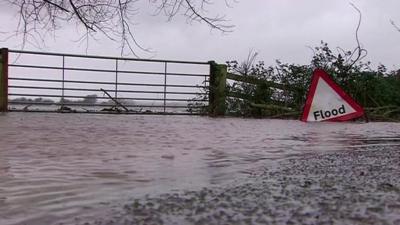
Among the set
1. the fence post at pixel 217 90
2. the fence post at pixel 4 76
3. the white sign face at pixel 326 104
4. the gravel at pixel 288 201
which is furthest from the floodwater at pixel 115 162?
the fence post at pixel 217 90

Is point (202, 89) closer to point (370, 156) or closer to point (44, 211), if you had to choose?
point (370, 156)

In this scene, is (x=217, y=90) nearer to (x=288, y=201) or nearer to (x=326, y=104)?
(x=326, y=104)

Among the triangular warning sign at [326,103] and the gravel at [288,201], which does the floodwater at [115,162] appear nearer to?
the gravel at [288,201]

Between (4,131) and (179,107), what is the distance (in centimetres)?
809

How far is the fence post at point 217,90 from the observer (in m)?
14.0

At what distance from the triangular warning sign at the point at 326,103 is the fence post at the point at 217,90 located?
3.16 metres

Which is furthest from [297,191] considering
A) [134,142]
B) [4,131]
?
[4,131]

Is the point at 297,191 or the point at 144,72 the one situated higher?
the point at 144,72

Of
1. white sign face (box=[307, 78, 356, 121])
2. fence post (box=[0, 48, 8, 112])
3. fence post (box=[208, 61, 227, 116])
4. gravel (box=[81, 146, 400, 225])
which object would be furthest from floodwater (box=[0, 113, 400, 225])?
fence post (box=[208, 61, 227, 116])

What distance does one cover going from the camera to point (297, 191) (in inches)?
125

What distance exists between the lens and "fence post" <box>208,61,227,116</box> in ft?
46.0

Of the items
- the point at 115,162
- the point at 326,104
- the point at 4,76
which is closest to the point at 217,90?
the point at 326,104

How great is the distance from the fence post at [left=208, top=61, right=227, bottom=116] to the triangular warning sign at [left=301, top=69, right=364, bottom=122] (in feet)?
10.4

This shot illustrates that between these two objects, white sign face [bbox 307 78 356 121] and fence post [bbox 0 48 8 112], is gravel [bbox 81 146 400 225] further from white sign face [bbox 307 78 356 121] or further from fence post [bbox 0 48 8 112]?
fence post [bbox 0 48 8 112]
